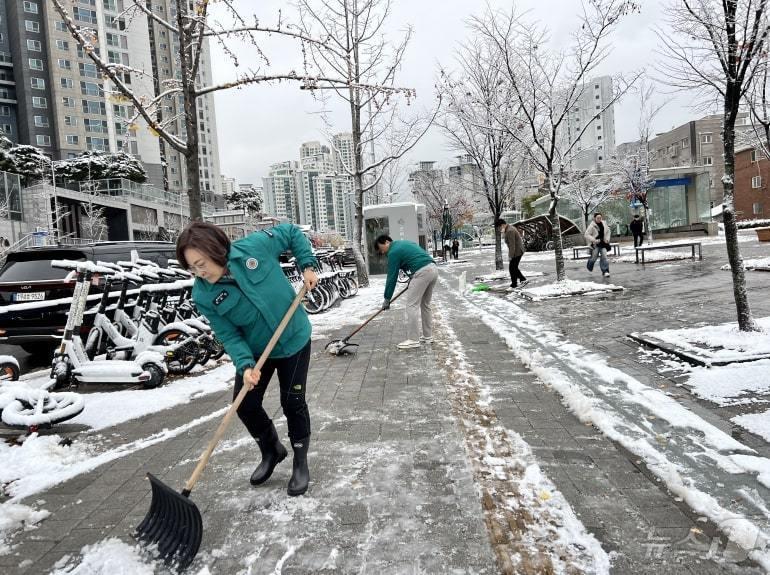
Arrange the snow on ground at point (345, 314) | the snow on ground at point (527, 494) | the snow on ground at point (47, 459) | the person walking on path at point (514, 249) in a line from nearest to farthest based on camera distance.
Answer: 1. the snow on ground at point (527, 494)
2. the snow on ground at point (47, 459)
3. the snow on ground at point (345, 314)
4. the person walking on path at point (514, 249)

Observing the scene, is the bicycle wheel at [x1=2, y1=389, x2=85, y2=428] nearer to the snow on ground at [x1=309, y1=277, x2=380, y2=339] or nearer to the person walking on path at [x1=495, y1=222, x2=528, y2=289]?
the snow on ground at [x1=309, y1=277, x2=380, y2=339]

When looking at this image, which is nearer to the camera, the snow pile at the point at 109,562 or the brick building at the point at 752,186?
the snow pile at the point at 109,562

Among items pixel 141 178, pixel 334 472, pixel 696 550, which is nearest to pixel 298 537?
pixel 334 472

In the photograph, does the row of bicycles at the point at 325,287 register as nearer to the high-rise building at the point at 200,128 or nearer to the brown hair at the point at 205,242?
the brown hair at the point at 205,242

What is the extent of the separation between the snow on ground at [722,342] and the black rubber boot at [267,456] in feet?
13.7

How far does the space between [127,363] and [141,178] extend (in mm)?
61520

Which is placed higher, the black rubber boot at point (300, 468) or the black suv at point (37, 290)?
the black suv at point (37, 290)

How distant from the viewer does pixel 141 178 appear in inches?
2352

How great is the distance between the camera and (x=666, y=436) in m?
3.55

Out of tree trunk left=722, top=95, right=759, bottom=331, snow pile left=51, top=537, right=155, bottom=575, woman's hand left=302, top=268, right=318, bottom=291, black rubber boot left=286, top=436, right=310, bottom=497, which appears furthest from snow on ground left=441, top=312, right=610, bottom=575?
tree trunk left=722, top=95, right=759, bottom=331

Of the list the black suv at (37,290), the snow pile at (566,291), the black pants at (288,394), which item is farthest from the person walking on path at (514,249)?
the black pants at (288,394)

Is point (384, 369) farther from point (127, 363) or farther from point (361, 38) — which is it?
point (361, 38)

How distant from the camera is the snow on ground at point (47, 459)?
334 cm

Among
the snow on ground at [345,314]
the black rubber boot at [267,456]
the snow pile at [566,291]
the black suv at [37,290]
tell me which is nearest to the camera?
the black rubber boot at [267,456]
